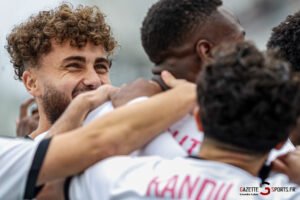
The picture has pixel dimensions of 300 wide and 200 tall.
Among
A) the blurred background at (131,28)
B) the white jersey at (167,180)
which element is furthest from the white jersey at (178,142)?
the blurred background at (131,28)

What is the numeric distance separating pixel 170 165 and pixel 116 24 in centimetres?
1161

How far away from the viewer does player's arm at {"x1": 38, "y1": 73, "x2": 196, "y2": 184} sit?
1612 mm

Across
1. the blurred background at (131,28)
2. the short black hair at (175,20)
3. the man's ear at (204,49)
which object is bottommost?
the blurred background at (131,28)

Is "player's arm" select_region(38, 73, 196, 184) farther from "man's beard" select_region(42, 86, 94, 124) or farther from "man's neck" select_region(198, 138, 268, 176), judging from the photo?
"man's beard" select_region(42, 86, 94, 124)

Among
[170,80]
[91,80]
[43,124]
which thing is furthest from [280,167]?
[43,124]

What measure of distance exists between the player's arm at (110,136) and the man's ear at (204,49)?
288mm

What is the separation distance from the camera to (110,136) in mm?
1643

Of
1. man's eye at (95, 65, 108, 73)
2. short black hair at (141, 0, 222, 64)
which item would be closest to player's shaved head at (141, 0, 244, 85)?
short black hair at (141, 0, 222, 64)

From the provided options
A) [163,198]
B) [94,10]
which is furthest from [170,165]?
[94,10]

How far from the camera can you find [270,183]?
1802mm

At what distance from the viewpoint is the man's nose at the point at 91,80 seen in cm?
301

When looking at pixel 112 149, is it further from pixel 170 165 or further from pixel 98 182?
pixel 170 165

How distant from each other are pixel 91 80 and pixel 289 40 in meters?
1.40

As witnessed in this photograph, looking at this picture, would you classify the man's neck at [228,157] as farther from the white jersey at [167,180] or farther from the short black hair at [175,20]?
the short black hair at [175,20]
